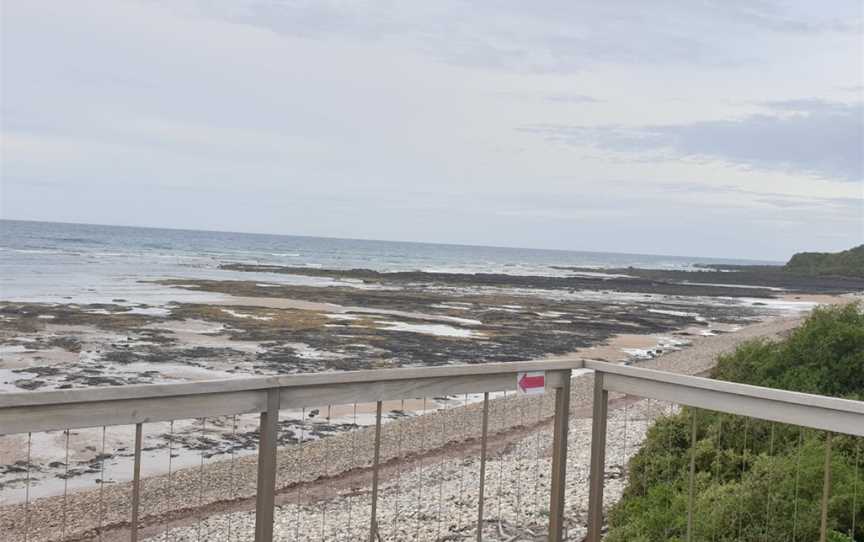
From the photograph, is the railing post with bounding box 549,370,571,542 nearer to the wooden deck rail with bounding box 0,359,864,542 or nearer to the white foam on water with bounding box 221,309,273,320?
the wooden deck rail with bounding box 0,359,864,542

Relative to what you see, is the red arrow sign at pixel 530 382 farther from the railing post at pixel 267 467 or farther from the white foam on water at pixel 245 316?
the white foam on water at pixel 245 316

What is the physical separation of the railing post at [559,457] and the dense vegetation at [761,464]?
693 millimetres

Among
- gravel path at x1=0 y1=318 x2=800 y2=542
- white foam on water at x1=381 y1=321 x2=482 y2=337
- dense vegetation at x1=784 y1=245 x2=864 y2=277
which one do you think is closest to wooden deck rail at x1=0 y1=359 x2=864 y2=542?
gravel path at x1=0 y1=318 x2=800 y2=542

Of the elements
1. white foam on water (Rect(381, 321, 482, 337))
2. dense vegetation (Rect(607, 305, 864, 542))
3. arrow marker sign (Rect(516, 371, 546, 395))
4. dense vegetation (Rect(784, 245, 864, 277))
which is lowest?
white foam on water (Rect(381, 321, 482, 337))

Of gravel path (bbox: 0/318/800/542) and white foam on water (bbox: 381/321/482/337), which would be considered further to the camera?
white foam on water (bbox: 381/321/482/337)

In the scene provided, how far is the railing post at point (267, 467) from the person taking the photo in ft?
11.0

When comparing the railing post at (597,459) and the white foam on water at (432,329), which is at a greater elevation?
the railing post at (597,459)

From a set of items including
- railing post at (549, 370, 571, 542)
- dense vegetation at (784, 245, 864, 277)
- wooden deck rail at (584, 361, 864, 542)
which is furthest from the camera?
dense vegetation at (784, 245, 864, 277)

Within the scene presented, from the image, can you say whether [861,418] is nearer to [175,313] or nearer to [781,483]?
[781,483]

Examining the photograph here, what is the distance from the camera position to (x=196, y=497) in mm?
9352

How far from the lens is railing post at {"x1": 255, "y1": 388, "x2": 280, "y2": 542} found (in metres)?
3.35

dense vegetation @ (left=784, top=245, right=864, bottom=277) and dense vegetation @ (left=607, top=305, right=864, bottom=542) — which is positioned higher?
dense vegetation @ (left=784, top=245, right=864, bottom=277)

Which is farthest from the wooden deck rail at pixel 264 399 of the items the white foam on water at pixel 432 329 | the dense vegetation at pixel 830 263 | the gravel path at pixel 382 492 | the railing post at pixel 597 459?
the dense vegetation at pixel 830 263

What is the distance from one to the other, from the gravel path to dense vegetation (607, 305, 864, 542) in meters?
0.75
